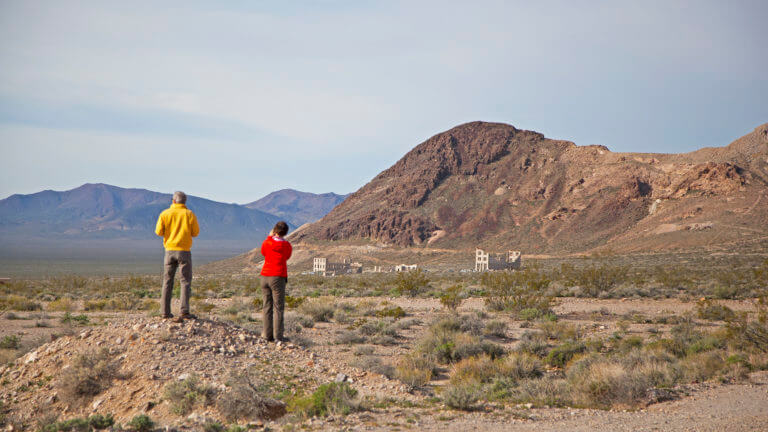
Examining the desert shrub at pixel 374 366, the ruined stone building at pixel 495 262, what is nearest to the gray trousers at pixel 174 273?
the desert shrub at pixel 374 366

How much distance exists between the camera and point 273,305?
9148mm

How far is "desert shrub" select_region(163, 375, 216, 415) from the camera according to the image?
649 cm

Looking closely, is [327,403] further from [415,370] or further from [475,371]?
[475,371]

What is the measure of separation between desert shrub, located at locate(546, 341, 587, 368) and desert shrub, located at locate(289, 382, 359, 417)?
200 inches

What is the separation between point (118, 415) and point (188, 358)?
1254mm

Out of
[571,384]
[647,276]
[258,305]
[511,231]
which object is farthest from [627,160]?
[571,384]

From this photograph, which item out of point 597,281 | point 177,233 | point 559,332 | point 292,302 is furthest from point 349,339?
point 597,281

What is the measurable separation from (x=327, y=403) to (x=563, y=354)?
19.6 ft

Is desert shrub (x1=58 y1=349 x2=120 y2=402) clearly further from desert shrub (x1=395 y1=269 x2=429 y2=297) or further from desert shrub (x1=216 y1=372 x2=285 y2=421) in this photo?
desert shrub (x1=395 y1=269 x2=429 y2=297)

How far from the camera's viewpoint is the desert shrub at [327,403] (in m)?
6.42

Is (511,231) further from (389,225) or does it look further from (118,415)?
(118,415)

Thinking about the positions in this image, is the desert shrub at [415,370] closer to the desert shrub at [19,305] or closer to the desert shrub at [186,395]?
the desert shrub at [186,395]

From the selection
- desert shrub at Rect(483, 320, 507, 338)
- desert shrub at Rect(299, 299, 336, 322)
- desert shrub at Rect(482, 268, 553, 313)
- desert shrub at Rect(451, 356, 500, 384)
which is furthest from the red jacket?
desert shrub at Rect(482, 268, 553, 313)

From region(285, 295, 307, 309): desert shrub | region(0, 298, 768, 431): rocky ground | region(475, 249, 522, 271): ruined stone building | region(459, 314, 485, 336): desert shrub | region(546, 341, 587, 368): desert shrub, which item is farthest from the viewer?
region(475, 249, 522, 271): ruined stone building
